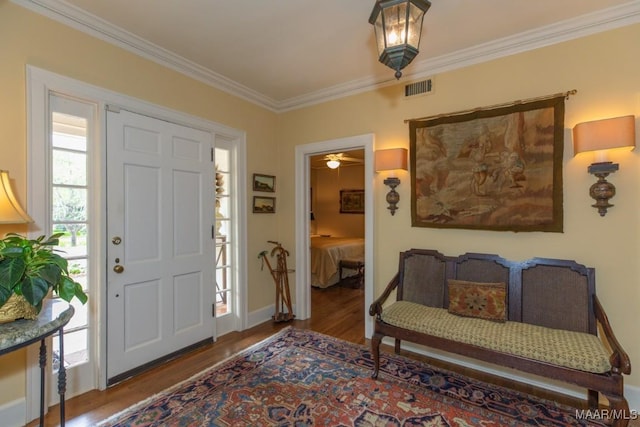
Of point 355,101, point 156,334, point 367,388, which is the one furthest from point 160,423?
point 355,101

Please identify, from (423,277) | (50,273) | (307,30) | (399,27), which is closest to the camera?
(50,273)

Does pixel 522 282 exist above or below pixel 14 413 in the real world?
above

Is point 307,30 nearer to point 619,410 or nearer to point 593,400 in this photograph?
point 619,410

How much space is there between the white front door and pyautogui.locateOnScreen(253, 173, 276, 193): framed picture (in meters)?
0.62

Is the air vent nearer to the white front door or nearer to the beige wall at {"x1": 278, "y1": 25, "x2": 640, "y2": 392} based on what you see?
the beige wall at {"x1": 278, "y1": 25, "x2": 640, "y2": 392}

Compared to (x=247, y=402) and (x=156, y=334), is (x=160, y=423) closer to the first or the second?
(x=247, y=402)

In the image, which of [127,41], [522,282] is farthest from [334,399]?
[127,41]

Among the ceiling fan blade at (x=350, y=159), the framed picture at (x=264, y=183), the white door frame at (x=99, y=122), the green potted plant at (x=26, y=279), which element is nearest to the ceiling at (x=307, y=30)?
the white door frame at (x=99, y=122)

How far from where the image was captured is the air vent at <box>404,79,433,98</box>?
2.91 m

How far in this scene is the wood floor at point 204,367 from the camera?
2061 millimetres

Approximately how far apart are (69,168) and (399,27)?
2.41 m

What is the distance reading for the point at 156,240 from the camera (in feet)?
8.80

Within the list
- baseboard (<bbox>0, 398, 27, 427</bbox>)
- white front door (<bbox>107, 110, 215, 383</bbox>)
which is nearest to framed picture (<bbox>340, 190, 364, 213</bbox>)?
white front door (<bbox>107, 110, 215, 383</bbox>)

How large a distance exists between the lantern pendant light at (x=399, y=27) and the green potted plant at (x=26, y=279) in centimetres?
197
